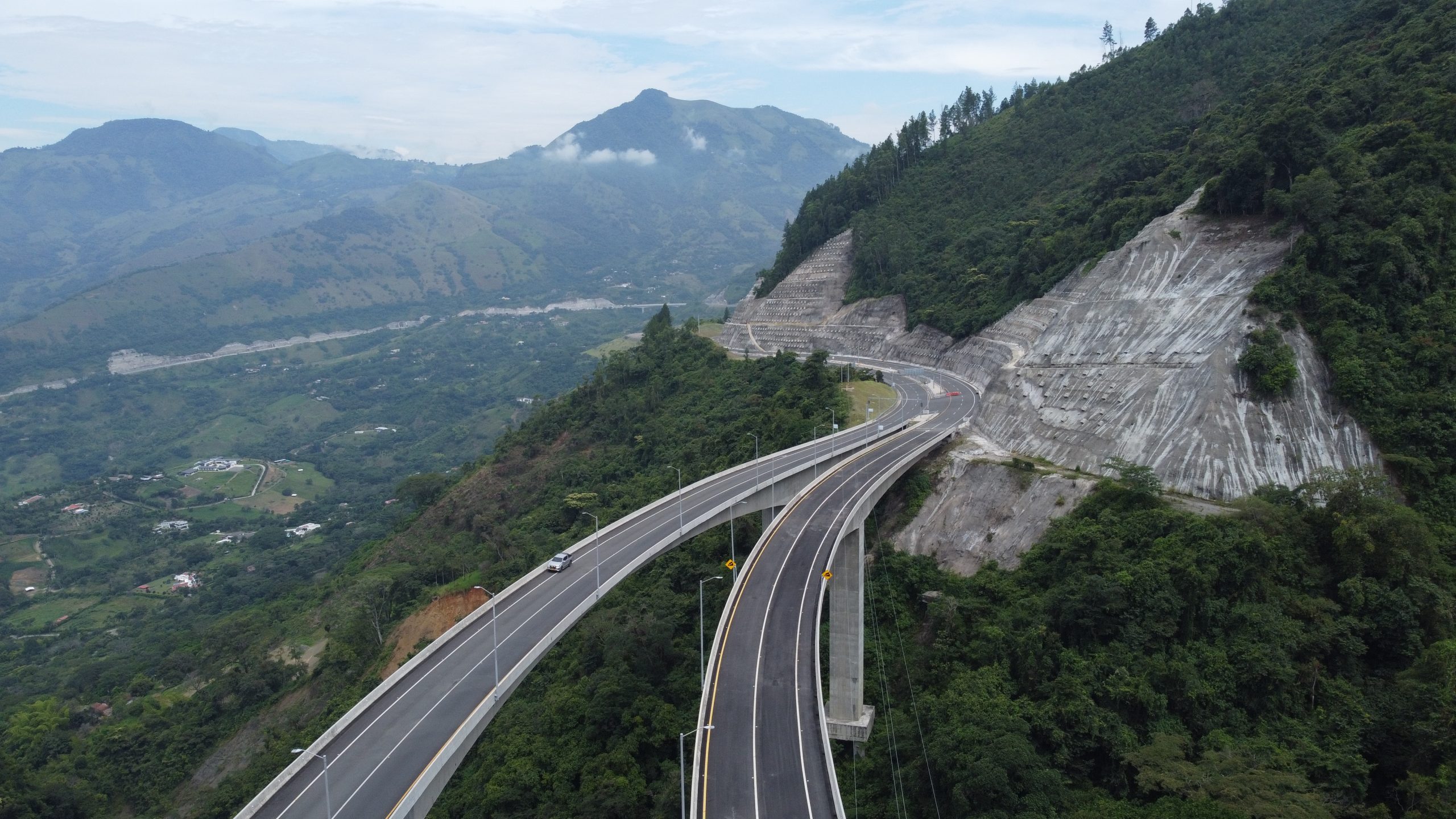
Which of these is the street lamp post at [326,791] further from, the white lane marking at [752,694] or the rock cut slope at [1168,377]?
the rock cut slope at [1168,377]

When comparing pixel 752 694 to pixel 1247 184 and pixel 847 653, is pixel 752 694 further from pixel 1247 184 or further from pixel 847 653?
pixel 1247 184

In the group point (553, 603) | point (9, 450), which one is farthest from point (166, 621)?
point (9, 450)

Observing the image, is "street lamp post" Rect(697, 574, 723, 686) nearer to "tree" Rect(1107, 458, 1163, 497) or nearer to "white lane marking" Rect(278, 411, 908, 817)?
"white lane marking" Rect(278, 411, 908, 817)

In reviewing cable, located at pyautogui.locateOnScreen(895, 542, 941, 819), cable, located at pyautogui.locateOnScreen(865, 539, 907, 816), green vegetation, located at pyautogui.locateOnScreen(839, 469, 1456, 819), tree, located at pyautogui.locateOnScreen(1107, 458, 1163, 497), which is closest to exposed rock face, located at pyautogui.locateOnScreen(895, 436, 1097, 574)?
tree, located at pyautogui.locateOnScreen(1107, 458, 1163, 497)

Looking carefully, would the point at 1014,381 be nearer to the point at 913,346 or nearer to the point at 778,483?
the point at 778,483

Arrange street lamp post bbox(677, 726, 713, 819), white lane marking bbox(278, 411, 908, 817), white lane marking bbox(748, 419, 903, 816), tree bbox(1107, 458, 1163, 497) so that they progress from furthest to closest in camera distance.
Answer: tree bbox(1107, 458, 1163, 497) → street lamp post bbox(677, 726, 713, 819) → white lane marking bbox(278, 411, 908, 817) → white lane marking bbox(748, 419, 903, 816)

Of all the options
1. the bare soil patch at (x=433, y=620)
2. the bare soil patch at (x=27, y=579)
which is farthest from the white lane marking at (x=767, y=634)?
the bare soil patch at (x=27, y=579)

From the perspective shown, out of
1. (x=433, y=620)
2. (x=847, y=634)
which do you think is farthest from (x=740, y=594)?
(x=433, y=620)
